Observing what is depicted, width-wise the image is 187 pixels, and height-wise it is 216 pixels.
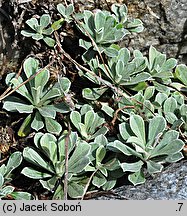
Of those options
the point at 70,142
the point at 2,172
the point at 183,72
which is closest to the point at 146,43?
the point at 183,72

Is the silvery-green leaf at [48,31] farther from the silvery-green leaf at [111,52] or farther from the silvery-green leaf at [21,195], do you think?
the silvery-green leaf at [21,195]

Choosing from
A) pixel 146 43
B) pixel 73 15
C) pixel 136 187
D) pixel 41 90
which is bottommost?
pixel 136 187

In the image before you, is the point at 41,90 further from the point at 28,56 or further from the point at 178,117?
the point at 178,117

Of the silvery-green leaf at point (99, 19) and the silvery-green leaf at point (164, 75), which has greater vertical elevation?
the silvery-green leaf at point (99, 19)

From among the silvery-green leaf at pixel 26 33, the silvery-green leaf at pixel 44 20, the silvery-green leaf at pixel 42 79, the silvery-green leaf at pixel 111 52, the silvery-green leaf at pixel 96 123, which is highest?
the silvery-green leaf at pixel 44 20

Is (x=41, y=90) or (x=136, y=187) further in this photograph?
(x=41, y=90)

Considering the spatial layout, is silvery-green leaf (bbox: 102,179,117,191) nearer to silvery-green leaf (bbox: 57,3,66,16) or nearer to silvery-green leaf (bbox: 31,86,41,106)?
silvery-green leaf (bbox: 31,86,41,106)

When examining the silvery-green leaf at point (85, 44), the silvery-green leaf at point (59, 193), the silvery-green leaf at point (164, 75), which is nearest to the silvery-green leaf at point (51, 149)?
the silvery-green leaf at point (59, 193)

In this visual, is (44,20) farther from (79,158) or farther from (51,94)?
(79,158)
